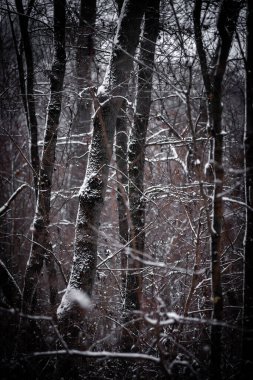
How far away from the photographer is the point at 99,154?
3311 mm

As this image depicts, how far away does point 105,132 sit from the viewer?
10.8 ft

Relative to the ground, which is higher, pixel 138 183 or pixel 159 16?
pixel 159 16

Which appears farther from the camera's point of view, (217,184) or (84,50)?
(84,50)

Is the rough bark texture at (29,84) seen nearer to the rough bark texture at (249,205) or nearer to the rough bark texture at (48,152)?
the rough bark texture at (48,152)

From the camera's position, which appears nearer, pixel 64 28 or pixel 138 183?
pixel 64 28

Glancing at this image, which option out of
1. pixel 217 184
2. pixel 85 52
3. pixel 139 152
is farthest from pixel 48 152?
pixel 217 184

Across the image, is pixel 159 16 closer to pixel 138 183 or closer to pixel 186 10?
pixel 186 10

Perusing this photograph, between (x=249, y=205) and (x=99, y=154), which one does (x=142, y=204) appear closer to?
(x=99, y=154)

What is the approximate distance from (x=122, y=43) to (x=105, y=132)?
1047 millimetres

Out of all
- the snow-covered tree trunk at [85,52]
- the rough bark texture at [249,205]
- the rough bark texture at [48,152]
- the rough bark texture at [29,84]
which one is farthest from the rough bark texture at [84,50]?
the rough bark texture at [249,205]

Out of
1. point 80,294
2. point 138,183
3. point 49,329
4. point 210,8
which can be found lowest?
point 49,329

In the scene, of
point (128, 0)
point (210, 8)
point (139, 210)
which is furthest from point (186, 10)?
point (139, 210)

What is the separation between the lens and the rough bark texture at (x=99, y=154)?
320 cm

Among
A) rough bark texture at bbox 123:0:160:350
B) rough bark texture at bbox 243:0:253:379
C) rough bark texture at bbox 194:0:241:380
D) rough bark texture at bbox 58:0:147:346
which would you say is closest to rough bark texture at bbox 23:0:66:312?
rough bark texture at bbox 58:0:147:346
